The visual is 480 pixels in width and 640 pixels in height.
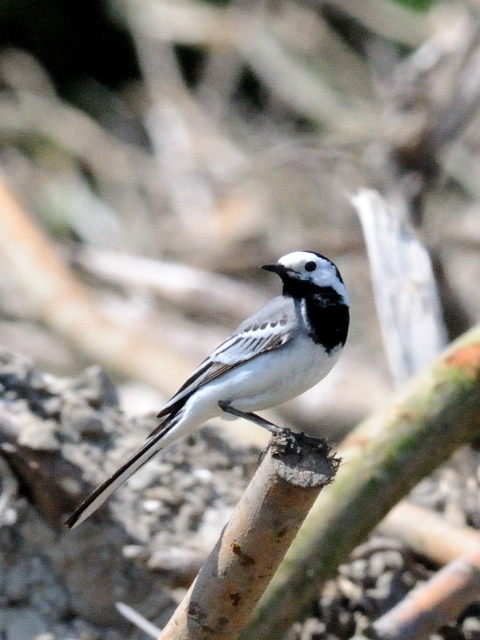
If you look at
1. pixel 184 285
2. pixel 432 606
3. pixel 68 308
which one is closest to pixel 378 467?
pixel 432 606

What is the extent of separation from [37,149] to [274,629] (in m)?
7.01

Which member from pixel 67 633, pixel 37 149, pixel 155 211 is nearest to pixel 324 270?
pixel 67 633

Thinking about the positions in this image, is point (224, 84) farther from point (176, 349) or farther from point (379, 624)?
point (379, 624)

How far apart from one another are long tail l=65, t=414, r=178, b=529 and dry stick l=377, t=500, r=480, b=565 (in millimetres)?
1161

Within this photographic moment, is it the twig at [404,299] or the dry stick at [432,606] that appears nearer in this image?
the dry stick at [432,606]

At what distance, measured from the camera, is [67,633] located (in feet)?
10.5

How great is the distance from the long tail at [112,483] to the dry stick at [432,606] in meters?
0.99

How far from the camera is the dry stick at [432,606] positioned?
311 centimetres

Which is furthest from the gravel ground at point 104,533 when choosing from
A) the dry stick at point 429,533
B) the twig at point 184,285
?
the twig at point 184,285

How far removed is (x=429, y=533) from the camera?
3590 mm

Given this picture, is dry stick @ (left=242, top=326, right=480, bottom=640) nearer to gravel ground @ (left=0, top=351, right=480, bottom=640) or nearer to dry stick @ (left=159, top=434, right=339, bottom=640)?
gravel ground @ (left=0, top=351, right=480, bottom=640)

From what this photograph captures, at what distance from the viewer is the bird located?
8.93 feet

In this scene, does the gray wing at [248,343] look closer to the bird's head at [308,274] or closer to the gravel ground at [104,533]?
the bird's head at [308,274]

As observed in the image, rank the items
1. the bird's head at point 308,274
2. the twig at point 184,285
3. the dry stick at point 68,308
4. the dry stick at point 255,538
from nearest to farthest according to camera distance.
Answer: the dry stick at point 255,538
the bird's head at point 308,274
the dry stick at point 68,308
the twig at point 184,285
